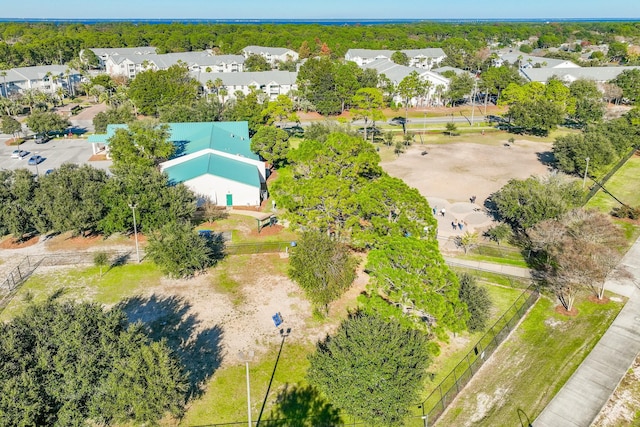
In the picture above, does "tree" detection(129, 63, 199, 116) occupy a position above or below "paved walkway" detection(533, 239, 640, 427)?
above

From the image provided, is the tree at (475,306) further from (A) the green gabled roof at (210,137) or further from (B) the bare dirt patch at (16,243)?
(B) the bare dirt patch at (16,243)

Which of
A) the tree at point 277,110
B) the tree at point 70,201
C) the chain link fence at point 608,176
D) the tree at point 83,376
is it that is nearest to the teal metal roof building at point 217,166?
the tree at point 70,201

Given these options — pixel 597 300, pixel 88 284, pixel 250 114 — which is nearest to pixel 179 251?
pixel 88 284

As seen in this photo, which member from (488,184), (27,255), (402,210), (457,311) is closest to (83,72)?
(27,255)

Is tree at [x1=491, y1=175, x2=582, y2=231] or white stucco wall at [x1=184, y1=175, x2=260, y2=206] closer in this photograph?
tree at [x1=491, y1=175, x2=582, y2=231]

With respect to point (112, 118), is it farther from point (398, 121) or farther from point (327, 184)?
point (398, 121)

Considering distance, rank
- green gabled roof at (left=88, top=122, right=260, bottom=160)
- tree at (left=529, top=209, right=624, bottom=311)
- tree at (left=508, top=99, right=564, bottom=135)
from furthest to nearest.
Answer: tree at (left=508, top=99, right=564, bottom=135), green gabled roof at (left=88, top=122, right=260, bottom=160), tree at (left=529, top=209, right=624, bottom=311)

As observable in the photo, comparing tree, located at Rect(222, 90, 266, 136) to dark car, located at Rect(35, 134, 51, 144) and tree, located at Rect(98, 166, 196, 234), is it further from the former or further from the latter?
tree, located at Rect(98, 166, 196, 234)

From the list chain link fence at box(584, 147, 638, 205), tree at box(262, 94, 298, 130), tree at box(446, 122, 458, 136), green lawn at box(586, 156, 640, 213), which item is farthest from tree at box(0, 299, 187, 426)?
tree at box(446, 122, 458, 136)
